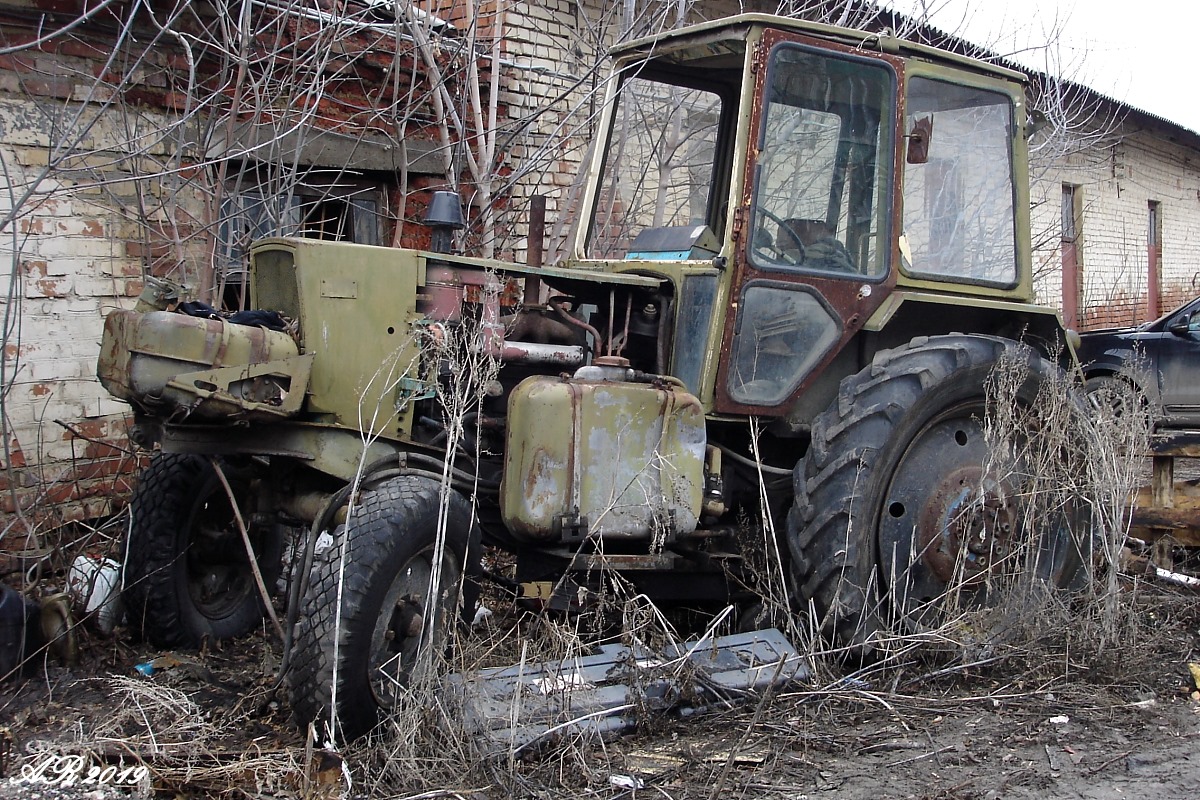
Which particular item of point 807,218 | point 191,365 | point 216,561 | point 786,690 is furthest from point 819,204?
point 216,561

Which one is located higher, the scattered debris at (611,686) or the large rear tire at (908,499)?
the large rear tire at (908,499)

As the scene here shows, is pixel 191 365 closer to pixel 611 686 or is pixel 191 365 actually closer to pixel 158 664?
pixel 158 664

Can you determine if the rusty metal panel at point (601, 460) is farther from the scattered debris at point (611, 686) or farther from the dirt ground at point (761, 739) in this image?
the dirt ground at point (761, 739)

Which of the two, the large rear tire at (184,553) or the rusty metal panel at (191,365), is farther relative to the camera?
the large rear tire at (184,553)


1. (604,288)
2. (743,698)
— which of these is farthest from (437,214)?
(743,698)

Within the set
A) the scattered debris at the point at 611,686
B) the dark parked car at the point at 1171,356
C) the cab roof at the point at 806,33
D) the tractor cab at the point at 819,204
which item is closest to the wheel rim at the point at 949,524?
the tractor cab at the point at 819,204

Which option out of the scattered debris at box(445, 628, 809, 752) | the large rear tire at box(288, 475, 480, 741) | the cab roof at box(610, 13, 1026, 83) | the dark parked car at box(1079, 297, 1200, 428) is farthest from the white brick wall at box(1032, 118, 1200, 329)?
the large rear tire at box(288, 475, 480, 741)

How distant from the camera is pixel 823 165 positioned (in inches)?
165

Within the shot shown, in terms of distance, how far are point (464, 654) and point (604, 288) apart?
1.46 metres

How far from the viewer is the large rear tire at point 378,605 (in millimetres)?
3145

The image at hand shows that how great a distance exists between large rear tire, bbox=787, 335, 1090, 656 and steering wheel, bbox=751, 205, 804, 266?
1.57 feet

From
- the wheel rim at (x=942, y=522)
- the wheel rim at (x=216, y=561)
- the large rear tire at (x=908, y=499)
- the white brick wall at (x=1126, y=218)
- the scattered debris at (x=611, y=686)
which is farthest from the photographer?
the white brick wall at (x=1126, y=218)

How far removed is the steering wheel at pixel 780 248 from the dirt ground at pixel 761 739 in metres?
1.48

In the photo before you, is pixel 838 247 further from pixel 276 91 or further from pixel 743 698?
pixel 276 91
